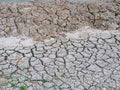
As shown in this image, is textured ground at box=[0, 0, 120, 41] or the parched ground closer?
the parched ground

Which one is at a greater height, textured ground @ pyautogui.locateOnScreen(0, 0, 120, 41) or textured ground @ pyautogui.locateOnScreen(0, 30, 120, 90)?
textured ground @ pyautogui.locateOnScreen(0, 0, 120, 41)

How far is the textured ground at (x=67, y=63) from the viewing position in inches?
140

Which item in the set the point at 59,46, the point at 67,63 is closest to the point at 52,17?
the point at 59,46

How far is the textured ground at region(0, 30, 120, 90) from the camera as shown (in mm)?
3564

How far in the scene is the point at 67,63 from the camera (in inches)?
151

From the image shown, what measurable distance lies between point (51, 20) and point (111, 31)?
75cm

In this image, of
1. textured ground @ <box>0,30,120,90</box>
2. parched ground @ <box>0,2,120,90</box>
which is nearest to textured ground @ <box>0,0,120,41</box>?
parched ground @ <box>0,2,120,90</box>

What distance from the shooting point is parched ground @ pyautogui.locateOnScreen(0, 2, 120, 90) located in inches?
142

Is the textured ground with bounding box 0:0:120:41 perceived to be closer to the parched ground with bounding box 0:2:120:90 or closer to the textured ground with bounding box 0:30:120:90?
the parched ground with bounding box 0:2:120:90

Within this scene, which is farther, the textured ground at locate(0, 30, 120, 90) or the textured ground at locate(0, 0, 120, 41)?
the textured ground at locate(0, 0, 120, 41)

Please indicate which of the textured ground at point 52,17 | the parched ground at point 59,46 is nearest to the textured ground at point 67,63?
the parched ground at point 59,46

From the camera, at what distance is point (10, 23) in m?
4.38

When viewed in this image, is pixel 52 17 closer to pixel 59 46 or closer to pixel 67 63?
pixel 59 46

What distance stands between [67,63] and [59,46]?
32 centimetres
